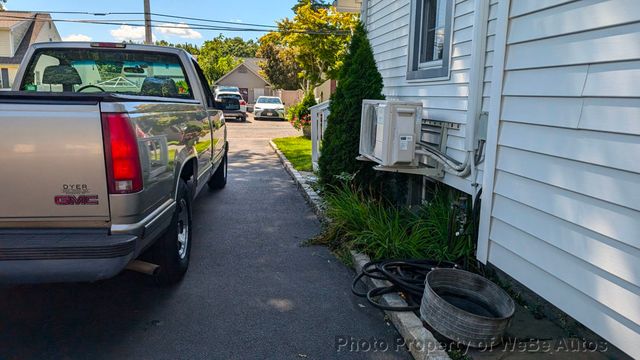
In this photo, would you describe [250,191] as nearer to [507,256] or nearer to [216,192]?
[216,192]

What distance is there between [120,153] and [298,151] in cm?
966

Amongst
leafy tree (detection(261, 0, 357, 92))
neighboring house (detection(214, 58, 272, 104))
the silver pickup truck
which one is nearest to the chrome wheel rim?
the silver pickup truck

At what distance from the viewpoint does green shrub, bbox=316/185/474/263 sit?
418 cm

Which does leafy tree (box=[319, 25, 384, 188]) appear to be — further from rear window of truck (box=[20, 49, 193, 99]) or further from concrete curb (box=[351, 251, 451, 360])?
concrete curb (box=[351, 251, 451, 360])

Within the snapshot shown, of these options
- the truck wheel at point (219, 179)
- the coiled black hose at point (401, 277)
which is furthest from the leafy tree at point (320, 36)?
the coiled black hose at point (401, 277)

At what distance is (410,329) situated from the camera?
311cm

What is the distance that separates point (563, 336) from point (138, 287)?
3.30 meters

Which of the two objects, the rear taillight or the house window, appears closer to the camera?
the rear taillight

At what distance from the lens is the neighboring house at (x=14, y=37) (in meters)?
29.6

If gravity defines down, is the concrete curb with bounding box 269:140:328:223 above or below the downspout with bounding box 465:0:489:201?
below

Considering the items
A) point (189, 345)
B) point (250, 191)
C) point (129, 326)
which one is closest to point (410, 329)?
point (189, 345)

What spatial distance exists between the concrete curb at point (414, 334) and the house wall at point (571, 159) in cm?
78

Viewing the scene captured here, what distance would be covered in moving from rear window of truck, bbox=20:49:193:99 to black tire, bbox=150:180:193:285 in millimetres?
1588

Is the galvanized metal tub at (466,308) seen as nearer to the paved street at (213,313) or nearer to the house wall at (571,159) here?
the house wall at (571,159)
